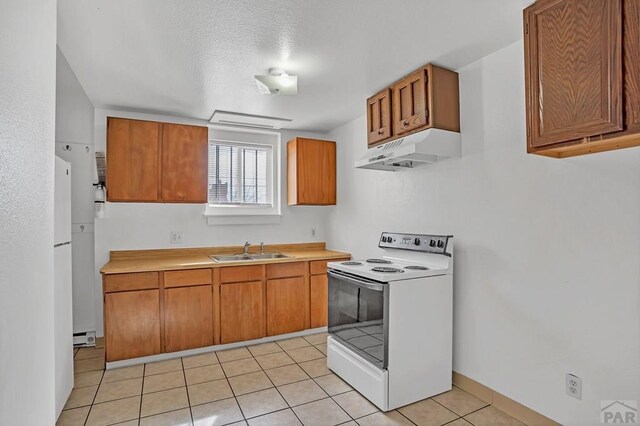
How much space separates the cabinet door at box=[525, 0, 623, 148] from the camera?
4.99 feet

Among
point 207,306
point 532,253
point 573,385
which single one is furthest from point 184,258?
point 573,385

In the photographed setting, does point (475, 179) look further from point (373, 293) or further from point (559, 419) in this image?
point (559, 419)

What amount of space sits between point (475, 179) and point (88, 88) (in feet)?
10.7

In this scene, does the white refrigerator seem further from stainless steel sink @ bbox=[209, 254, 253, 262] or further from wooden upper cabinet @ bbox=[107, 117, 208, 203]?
stainless steel sink @ bbox=[209, 254, 253, 262]

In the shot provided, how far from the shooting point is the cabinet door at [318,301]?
154 inches

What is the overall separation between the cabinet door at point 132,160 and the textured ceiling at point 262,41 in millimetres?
297

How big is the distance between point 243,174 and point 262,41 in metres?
2.25

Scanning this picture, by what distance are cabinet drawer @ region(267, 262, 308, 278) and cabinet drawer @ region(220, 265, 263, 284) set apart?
0.39ft

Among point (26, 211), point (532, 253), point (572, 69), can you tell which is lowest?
point (532, 253)

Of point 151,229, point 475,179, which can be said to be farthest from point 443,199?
point 151,229

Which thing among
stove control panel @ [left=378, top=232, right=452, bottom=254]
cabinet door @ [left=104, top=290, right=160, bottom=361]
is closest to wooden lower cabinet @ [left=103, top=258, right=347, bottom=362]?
cabinet door @ [left=104, top=290, right=160, bottom=361]

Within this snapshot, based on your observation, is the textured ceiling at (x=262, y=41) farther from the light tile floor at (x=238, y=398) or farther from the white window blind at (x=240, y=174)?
the light tile floor at (x=238, y=398)

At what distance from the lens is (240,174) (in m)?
4.31

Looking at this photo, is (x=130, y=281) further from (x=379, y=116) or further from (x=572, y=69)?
(x=572, y=69)
